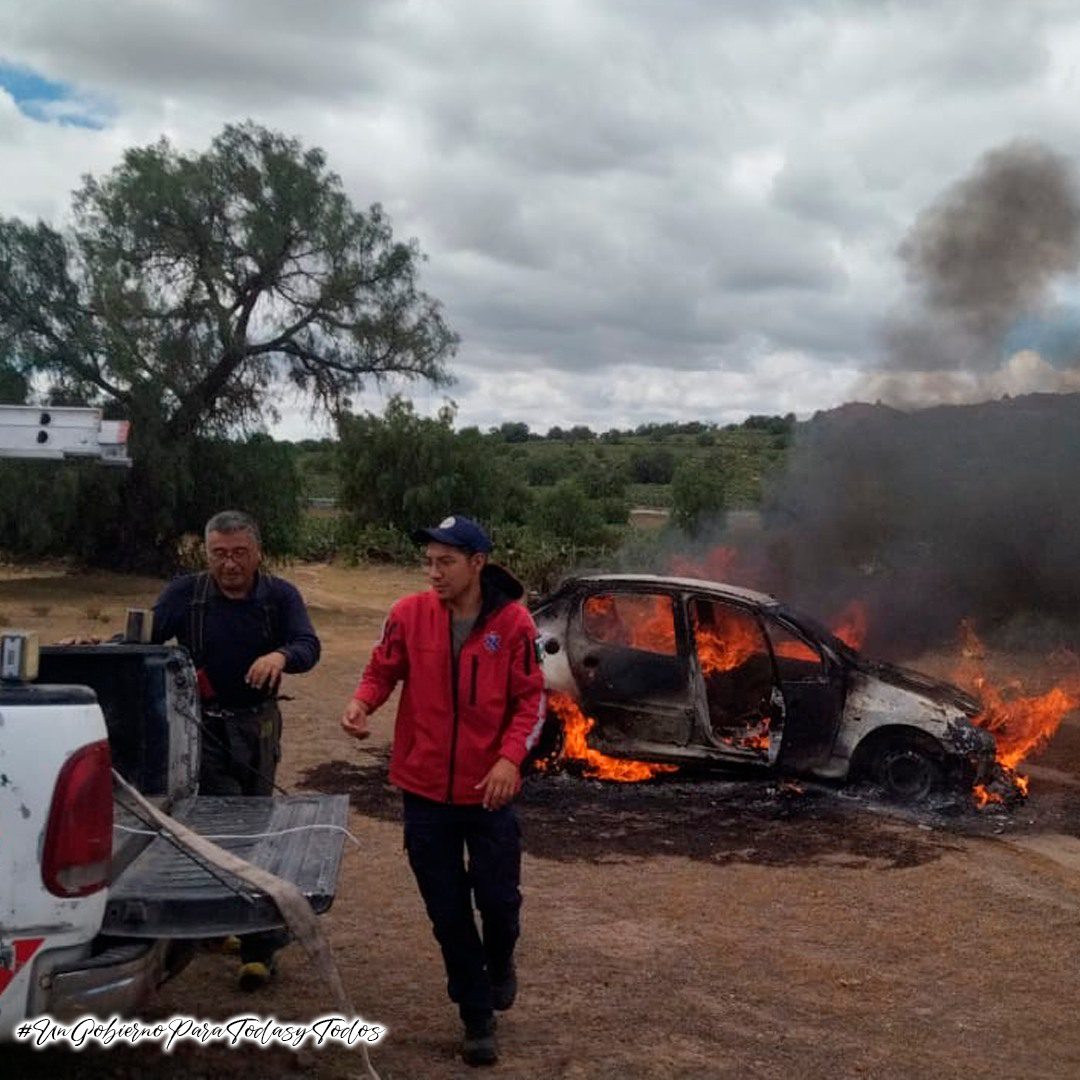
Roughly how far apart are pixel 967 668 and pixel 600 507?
22.8 metres

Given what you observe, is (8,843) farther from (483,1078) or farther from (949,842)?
(949,842)

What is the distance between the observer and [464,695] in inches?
157

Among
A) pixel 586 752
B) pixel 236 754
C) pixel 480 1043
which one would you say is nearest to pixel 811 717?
pixel 586 752

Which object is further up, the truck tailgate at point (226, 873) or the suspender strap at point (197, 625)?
the suspender strap at point (197, 625)

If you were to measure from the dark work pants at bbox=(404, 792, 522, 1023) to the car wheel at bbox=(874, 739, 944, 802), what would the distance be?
4.35 metres

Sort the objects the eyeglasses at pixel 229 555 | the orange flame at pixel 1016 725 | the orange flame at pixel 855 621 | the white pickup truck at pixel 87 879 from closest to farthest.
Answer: the white pickup truck at pixel 87 879 → the eyeglasses at pixel 229 555 → the orange flame at pixel 1016 725 → the orange flame at pixel 855 621

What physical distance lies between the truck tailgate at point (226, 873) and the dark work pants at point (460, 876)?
0.29 metres

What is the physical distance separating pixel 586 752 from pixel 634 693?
536mm

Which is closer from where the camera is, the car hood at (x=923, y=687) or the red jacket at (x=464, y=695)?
the red jacket at (x=464, y=695)

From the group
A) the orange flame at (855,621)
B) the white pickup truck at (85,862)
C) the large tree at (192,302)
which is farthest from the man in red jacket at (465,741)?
the large tree at (192,302)

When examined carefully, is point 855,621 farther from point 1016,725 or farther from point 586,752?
point 586,752

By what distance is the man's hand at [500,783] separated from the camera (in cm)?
388

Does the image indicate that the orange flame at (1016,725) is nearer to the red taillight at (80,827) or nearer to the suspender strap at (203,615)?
the suspender strap at (203,615)

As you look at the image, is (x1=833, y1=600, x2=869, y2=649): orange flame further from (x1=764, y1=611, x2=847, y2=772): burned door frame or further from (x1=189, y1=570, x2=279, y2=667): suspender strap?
(x1=189, y1=570, x2=279, y2=667): suspender strap
